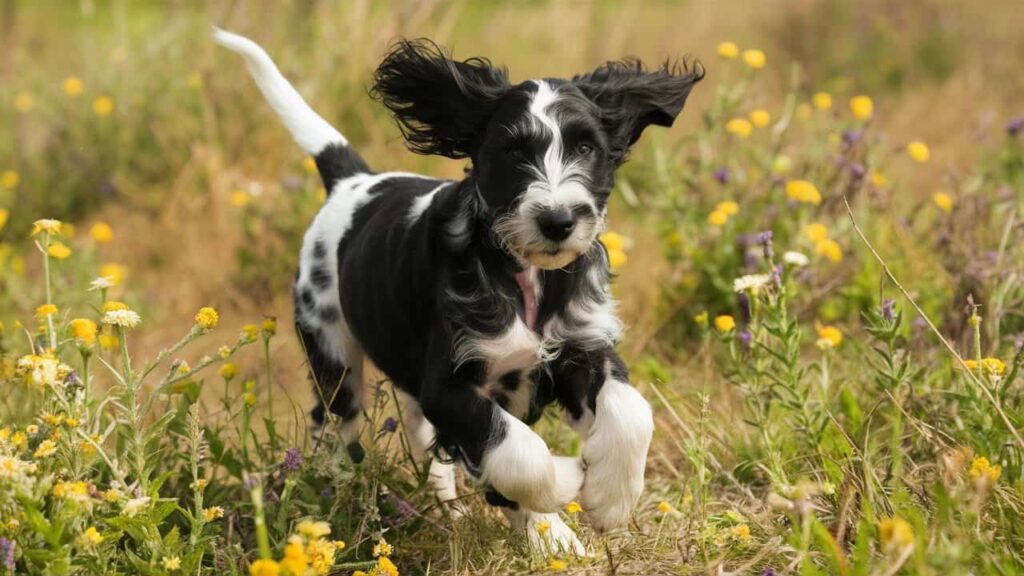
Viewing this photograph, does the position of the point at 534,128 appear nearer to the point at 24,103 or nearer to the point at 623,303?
the point at 623,303

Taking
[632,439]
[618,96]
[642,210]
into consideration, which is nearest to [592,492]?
[632,439]

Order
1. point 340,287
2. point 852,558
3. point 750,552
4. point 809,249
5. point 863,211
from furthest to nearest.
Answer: point 863,211
point 809,249
point 340,287
point 750,552
point 852,558

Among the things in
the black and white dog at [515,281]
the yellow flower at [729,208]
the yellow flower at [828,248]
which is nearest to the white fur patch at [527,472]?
the black and white dog at [515,281]

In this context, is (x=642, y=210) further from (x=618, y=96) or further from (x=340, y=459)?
(x=340, y=459)

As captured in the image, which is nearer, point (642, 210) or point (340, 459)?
point (340, 459)

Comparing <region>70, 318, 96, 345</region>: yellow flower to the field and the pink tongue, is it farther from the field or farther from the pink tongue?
the pink tongue

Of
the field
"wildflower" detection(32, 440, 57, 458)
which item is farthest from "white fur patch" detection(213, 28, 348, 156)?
"wildflower" detection(32, 440, 57, 458)

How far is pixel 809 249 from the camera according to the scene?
488 cm

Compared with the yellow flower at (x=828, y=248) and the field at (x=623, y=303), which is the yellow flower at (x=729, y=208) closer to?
the field at (x=623, y=303)

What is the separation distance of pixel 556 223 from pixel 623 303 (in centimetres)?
242

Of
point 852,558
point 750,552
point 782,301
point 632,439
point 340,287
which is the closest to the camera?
point 852,558

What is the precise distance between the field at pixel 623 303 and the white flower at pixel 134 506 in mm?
25

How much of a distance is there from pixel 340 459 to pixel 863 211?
2.81m

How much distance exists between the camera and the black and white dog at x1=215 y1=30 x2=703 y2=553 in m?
3.09
